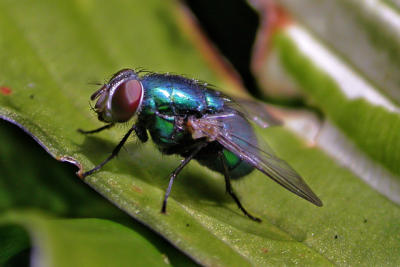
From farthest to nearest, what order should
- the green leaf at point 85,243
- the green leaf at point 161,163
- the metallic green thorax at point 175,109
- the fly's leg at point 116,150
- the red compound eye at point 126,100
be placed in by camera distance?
the metallic green thorax at point 175,109 < the red compound eye at point 126,100 < the fly's leg at point 116,150 < the green leaf at point 161,163 < the green leaf at point 85,243

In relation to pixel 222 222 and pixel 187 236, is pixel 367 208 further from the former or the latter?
pixel 187 236

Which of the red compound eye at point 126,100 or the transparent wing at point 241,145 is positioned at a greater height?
the red compound eye at point 126,100

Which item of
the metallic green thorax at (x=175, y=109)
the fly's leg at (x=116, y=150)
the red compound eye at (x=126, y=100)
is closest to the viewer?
the fly's leg at (x=116, y=150)

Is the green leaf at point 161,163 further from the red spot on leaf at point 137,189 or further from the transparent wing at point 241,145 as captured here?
the transparent wing at point 241,145

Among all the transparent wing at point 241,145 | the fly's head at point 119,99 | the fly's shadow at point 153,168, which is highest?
the fly's head at point 119,99

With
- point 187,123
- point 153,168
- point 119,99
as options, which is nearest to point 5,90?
point 119,99

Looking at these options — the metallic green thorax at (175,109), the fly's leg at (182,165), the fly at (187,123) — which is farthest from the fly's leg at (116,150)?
the fly's leg at (182,165)

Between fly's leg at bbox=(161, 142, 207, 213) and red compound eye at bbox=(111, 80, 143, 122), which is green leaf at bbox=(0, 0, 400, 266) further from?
red compound eye at bbox=(111, 80, 143, 122)

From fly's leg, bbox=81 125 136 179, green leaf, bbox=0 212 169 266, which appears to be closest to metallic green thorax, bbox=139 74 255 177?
fly's leg, bbox=81 125 136 179

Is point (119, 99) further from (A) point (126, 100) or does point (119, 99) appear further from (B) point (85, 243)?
(B) point (85, 243)
